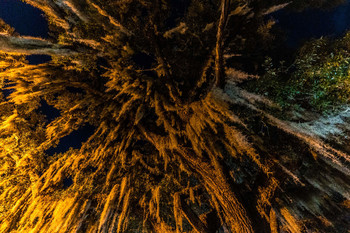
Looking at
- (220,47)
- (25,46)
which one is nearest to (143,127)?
(25,46)

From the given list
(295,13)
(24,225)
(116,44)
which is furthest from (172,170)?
(295,13)

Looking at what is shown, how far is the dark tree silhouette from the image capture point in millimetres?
2885

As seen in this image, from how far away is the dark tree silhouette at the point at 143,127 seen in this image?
2.88m

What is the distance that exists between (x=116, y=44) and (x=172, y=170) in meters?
3.94

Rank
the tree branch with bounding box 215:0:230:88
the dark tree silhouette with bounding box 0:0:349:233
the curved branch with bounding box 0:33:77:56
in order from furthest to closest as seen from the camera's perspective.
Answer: the dark tree silhouette with bounding box 0:0:349:233, the curved branch with bounding box 0:33:77:56, the tree branch with bounding box 215:0:230:88

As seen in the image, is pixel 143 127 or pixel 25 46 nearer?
pixel 25 46

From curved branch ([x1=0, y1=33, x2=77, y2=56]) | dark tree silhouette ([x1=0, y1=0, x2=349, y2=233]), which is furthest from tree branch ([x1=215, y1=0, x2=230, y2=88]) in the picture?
curved branch ([x1=0, y1=33, x2=77, y2=56])

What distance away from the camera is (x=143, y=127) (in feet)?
13.0

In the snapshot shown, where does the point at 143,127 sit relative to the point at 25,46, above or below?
below

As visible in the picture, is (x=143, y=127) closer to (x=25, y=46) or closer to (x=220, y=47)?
(x=25, y=46)

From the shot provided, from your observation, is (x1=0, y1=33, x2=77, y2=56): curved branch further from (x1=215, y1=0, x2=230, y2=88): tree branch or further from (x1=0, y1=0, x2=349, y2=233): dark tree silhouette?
(x1=215, y1=0, x2=230, y2=88): tree branch

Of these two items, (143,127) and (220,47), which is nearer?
(220,47)

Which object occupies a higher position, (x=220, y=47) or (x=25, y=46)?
(x=25, y=46)

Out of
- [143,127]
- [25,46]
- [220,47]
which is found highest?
[25,46]
